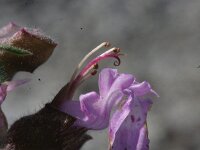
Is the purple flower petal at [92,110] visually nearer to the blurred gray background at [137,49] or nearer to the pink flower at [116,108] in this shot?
the pink flower at [116,108]

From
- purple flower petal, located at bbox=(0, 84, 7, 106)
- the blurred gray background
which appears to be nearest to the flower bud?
purple flower petal, located at bbox=(0, 84, 7, 106)

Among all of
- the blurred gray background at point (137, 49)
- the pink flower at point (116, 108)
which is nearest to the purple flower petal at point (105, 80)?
the pink flower at point (116, 108)

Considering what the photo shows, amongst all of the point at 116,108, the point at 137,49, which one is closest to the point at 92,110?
the point at 116,108

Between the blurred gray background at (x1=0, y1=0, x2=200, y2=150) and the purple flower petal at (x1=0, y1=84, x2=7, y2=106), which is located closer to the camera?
the purple flower petal at (x1=0, y1=84, x2=7, y2=106)

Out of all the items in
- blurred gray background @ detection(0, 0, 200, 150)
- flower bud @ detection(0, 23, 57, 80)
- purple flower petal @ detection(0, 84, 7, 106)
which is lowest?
purple flower petal @ detection(0, 84, 7, 106)

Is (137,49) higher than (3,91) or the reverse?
higher

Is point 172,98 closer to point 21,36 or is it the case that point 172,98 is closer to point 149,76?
point 149,76

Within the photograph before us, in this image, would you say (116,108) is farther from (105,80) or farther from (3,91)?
(3,91)

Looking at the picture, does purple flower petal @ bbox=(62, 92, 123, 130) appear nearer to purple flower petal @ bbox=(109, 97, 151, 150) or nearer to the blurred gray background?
purple flower petal @ bbox=(109, 97, 151, 150)

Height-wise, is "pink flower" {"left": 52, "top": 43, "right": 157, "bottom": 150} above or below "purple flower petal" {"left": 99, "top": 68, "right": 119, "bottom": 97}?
below
